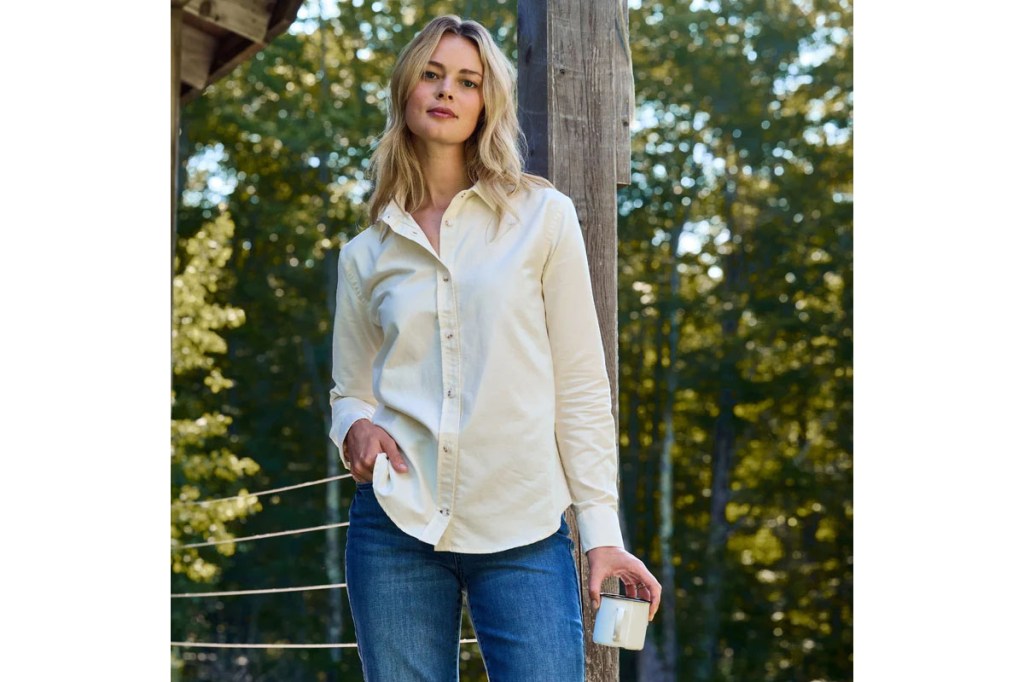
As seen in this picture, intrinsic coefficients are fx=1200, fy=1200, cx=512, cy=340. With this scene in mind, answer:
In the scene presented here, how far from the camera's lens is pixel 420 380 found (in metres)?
1.48

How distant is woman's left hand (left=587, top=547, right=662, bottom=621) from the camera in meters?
1.44

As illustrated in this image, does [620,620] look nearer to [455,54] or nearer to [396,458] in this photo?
[396,458]

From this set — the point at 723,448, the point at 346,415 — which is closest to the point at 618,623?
the point at 346,415

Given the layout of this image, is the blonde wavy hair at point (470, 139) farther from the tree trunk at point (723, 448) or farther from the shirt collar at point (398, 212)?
the tree trunk at point (723, 448)

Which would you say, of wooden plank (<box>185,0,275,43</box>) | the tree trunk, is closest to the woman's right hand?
wooden plank (<box>185,0,275,43</box>)

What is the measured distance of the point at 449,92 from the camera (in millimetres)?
1538

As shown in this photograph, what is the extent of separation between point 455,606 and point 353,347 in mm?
375

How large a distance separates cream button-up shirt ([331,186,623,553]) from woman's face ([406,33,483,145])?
10 cm

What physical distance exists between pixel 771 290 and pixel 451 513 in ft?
33.3
